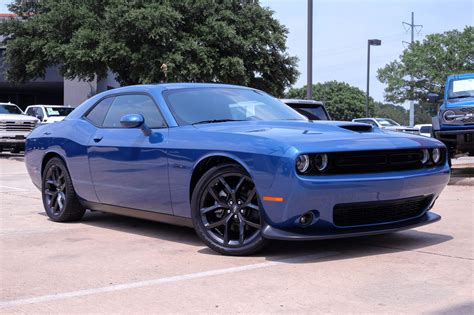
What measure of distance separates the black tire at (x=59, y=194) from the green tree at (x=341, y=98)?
9758 centimetres

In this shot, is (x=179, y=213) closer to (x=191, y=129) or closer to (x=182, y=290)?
(x=191, y=129)

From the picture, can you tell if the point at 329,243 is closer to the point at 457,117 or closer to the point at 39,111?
the point at 457,117

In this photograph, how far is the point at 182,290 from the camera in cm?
404

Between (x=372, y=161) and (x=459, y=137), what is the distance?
8108 mm

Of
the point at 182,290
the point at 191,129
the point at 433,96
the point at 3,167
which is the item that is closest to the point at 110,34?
the point at 3,167

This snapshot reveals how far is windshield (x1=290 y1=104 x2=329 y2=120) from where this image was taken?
436 inches

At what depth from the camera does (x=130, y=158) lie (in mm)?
5770

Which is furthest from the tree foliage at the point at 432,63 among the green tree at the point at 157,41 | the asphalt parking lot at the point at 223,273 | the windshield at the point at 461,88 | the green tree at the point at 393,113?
the green tree at the point at 393,113

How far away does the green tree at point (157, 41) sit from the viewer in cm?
2384

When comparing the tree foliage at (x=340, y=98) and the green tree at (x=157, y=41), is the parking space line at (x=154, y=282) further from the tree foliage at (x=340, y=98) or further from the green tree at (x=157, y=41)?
the tree foliage at (x=340, y=98)

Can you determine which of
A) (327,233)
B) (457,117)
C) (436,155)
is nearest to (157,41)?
(457,117)

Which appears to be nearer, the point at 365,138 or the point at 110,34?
the point at 365,138

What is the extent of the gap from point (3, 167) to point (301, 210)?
541 inches

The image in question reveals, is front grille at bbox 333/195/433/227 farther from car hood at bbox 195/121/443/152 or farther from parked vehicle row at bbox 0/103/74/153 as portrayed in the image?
parked vehicle row at bbox 0/103/74/153
